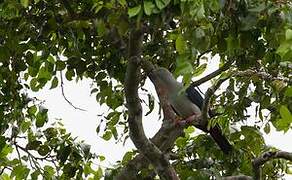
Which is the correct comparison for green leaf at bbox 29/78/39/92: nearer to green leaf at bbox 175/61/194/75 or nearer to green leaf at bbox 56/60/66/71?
green leaf at bbox 56/60/66/71

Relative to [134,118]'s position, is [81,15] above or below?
above

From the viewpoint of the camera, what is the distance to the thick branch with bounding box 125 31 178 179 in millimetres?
2221

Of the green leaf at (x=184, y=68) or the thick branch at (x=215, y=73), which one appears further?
the thick branch at (x=215, y=73)

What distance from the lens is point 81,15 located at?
8.40 ft

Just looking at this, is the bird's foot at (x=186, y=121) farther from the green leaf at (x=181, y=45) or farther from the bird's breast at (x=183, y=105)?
the green leaf at (x=181, y=45)

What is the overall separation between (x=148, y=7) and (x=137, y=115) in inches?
34.1

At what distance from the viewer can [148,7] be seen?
Answer: 5.41 ft

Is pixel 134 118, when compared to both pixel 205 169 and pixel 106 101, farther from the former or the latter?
pixel 106 101

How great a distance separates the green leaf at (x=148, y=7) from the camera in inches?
64.9

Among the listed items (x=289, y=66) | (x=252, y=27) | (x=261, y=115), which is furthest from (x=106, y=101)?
(x=252, y=27)

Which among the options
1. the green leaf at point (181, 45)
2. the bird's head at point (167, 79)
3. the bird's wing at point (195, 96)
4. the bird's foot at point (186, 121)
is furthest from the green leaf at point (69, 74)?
the green leaf at point (181, 45)

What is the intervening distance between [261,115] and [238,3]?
93cm

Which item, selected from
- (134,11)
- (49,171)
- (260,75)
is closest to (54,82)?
(49,171)

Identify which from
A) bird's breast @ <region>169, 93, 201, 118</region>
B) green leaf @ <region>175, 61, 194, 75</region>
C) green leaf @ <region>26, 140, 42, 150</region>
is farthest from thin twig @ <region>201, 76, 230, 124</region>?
bird's breast @ <region>169, 93, 201, 118</region>
